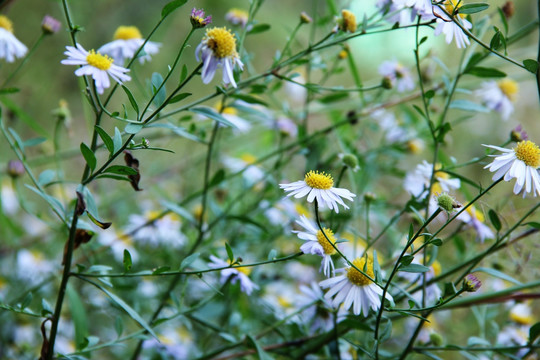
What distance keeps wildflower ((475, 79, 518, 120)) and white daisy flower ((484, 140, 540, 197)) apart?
0.33 metres

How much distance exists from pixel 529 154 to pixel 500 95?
0.37 m

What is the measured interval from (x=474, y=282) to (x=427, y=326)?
0.30 m

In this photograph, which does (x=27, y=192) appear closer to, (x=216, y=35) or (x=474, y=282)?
(x=216, y=35)

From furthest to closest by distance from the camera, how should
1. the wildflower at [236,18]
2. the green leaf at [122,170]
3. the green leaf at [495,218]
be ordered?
the wildflower at [236,18]
the green leaf at [495,218]
the green leaf at [122,170]

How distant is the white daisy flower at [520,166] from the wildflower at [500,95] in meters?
0.33

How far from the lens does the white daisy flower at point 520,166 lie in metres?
0.38

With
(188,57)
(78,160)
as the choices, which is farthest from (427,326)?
(188,57)

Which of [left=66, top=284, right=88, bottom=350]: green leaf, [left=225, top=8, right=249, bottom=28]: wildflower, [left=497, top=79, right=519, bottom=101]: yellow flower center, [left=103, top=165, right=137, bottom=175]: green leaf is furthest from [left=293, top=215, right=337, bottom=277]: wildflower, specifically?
[left=497, top=79, right=519, bottom=101]: yellow flower center

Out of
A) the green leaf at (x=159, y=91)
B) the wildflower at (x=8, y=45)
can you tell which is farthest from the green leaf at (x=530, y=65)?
the wildflower at (x=8, y=45)

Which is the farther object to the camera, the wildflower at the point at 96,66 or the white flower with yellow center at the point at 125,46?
the white flower with yellow center at the point at 125,46

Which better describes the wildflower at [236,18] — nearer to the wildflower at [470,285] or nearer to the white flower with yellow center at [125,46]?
the white flower with yellow center at [125,46]

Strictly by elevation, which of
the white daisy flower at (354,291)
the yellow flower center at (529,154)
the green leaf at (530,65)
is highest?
the green leaf at (530,65)

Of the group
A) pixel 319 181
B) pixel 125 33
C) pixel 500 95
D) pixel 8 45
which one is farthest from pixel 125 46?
pixel 500 95

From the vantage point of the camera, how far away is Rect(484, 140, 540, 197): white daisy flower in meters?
0.38
